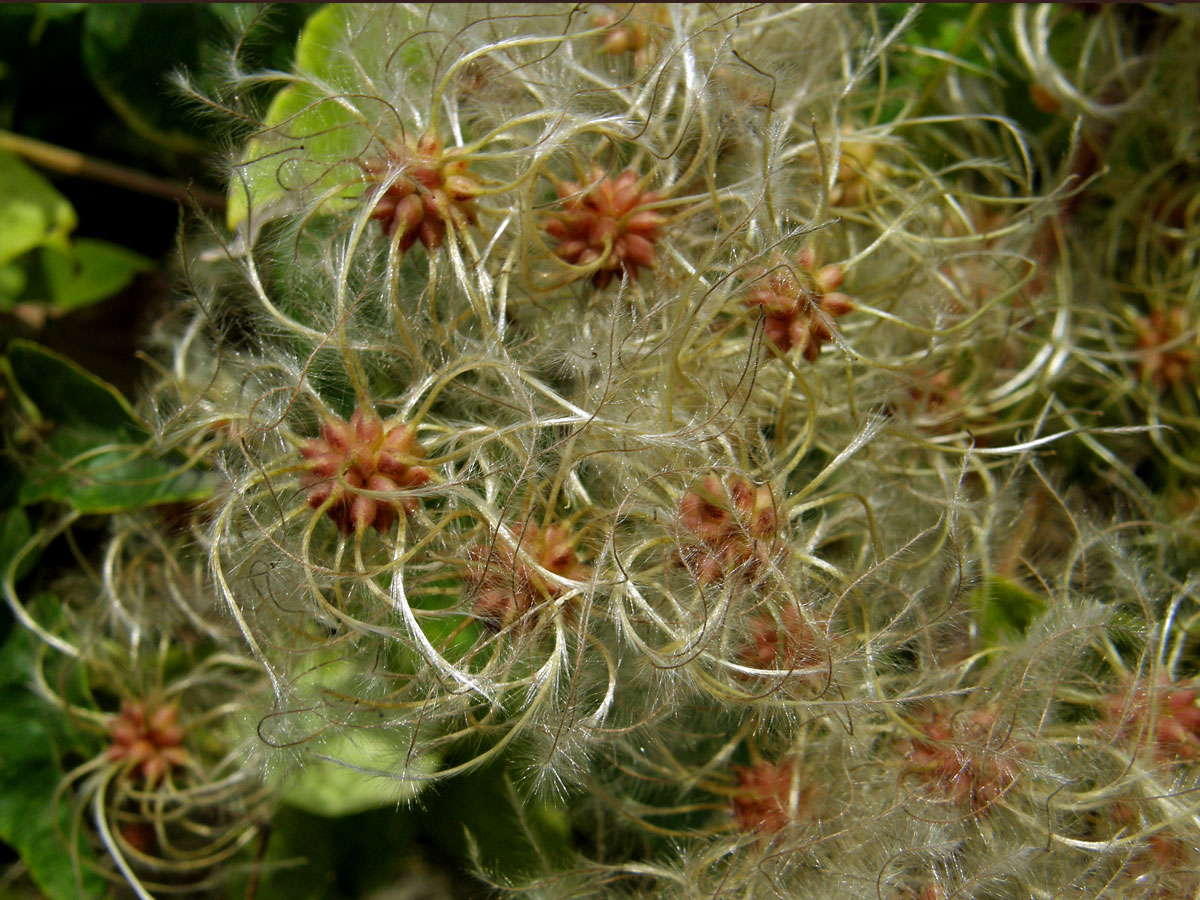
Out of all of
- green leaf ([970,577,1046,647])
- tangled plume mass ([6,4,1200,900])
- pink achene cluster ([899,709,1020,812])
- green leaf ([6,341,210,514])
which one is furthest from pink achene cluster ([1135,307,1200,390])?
green leaf ([6,341,210,514])

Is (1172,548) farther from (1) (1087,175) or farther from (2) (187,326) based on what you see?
A: (2) (187,326)

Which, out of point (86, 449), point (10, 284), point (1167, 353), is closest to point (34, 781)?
point (86, 449)

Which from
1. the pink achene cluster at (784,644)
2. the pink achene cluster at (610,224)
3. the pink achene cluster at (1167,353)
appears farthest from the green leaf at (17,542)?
the pink achene cluster at (1167,353)

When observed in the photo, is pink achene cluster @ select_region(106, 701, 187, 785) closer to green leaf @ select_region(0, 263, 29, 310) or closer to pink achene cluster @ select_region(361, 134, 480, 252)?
green leaf @ select_region(0, 263, 29, 310)

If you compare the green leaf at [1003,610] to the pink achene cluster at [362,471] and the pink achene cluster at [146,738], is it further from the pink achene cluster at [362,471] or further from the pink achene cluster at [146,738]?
the pink achene cluster at [146,738]

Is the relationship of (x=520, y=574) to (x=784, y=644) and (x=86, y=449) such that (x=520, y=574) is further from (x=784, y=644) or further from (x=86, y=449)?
(x=86, y=449)

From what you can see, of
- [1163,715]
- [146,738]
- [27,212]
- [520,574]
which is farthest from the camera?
[27,212]

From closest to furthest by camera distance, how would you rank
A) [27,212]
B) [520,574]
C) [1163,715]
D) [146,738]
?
[520,574]
[1163,715]
[146,738]
[27,212]
